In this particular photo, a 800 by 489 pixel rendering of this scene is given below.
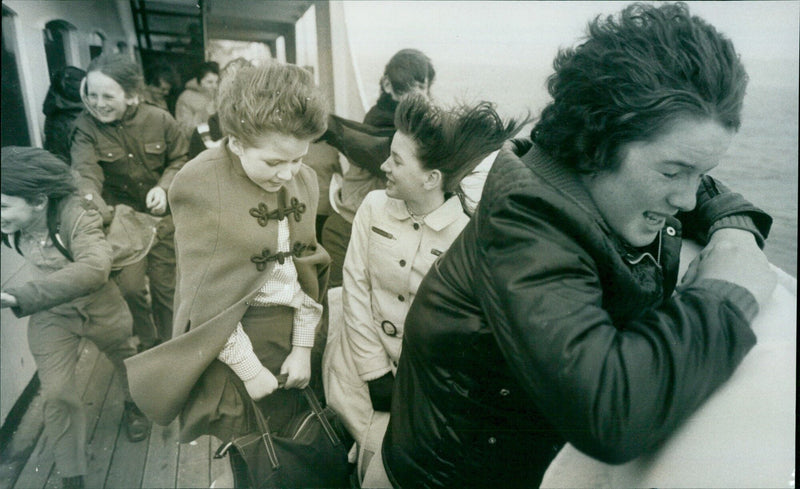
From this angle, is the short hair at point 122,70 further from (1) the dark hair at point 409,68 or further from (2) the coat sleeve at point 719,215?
(2) the coat sleeve at point 719,215

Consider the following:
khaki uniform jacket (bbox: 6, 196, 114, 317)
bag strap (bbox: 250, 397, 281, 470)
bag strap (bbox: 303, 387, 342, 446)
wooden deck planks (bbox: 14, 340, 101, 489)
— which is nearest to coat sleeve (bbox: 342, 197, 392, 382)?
bag strap (bbox: 303, 387, 342, 446)

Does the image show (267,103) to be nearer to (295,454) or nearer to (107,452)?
(295,454)

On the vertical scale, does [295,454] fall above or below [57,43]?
below

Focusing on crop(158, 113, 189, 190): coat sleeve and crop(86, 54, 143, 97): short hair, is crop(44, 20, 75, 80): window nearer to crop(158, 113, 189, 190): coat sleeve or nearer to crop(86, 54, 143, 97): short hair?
crop(86, 54, 143, 97): short hair

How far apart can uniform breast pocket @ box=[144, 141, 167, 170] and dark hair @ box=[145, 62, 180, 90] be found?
0.18 m

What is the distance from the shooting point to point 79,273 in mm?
1333

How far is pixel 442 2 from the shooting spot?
4.75ft

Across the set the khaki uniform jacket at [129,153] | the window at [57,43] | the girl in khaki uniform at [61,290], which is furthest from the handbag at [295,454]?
the window at [57,43]

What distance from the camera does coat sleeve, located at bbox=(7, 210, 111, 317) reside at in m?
1.27

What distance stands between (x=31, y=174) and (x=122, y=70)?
0.40 meters

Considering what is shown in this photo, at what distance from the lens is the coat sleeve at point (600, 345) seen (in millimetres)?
663

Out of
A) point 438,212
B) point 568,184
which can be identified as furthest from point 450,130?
point 568,184

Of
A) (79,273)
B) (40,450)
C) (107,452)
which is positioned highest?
(79,273)

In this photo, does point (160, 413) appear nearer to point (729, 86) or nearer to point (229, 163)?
point (229, 163)
